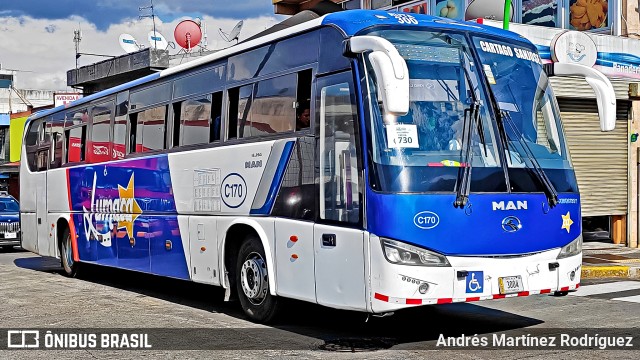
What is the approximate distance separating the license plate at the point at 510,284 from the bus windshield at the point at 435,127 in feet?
2.79

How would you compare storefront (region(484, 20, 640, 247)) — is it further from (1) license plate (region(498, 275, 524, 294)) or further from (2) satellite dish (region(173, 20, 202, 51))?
(2) satellite dish (region(173, 20, 202, 51))

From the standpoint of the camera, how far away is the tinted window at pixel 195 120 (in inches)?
434

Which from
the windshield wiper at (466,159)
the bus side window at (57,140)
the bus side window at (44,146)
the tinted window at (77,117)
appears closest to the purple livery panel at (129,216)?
the bus side window at (57,140)

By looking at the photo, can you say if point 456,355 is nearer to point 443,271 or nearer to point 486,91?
point 443,271

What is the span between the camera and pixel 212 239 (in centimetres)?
1066

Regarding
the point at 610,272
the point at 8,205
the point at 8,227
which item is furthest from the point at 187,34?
the point at 610,272

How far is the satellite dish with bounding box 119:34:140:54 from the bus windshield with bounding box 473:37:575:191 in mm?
35396

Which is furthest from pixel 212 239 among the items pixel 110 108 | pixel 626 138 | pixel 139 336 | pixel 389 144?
pixel 626 138

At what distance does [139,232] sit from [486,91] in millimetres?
6720

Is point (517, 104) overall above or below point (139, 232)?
above

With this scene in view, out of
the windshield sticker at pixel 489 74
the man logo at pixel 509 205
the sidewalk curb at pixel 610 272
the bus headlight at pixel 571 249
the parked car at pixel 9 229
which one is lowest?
the sidewalk curb at pixel 610 272

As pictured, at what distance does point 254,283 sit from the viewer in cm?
974

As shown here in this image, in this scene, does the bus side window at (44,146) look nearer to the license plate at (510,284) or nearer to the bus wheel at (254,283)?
the bus wheel at (254,283)

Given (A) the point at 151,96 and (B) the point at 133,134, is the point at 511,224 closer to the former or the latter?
(A) the point at 151,96
